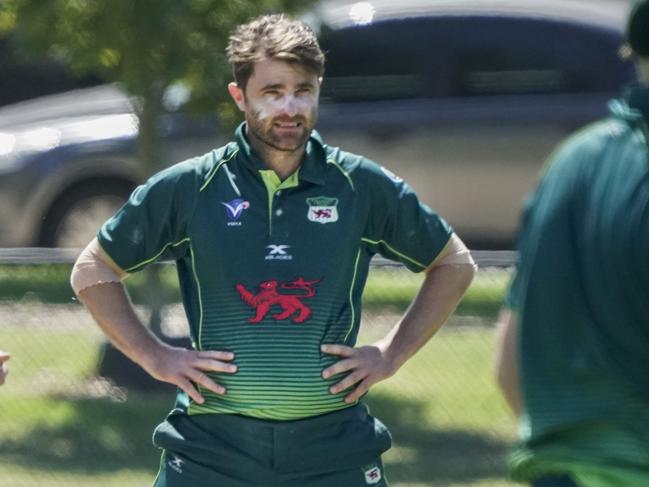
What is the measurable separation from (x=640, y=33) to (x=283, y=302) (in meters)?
1.41

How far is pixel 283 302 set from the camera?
381 centimetres

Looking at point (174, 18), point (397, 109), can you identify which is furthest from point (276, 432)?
point (397, 109)

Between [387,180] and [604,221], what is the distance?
4.75 feet

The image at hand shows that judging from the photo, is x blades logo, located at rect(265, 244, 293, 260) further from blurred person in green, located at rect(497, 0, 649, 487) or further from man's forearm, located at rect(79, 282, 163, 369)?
blurred person in green, located at rect(497, 0, 649, 487)

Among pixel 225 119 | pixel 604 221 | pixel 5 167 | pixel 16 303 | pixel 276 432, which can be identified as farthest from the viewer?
pixel 5 167

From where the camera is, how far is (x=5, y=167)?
10445mm

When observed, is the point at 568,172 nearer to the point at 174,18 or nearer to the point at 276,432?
the point at 276,432

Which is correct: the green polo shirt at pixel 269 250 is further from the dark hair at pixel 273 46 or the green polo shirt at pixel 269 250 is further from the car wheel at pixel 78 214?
the car wheel at pixel 78 214

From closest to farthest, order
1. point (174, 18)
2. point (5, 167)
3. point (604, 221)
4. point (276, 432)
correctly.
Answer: point (604, 221) → point (276, 432) → point (174, 18) → point (5, 167)

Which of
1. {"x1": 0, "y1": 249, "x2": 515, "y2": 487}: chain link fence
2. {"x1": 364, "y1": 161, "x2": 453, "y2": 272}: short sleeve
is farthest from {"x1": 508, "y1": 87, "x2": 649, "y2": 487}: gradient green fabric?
{"x1": 0, "y1": 249, "x2": 515, "y2": 487}: chain link fence

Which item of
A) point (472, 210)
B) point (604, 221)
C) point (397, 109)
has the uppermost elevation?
point (604, 221)

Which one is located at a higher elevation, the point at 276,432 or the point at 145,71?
the point at 145,71

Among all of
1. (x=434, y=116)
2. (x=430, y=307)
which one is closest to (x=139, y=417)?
(x=430, y=307)

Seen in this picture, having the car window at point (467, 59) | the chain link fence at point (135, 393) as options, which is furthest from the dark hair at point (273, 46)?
the car window at point (467, 59)
